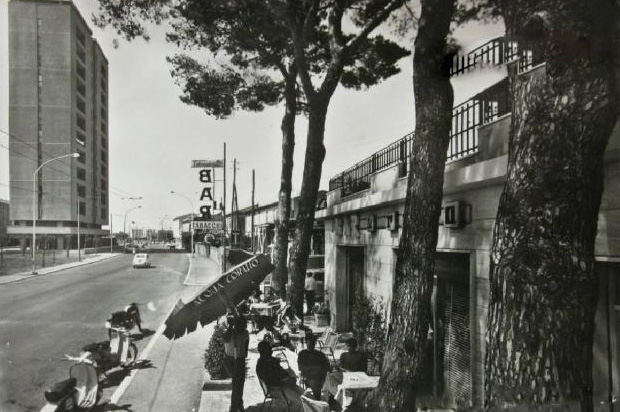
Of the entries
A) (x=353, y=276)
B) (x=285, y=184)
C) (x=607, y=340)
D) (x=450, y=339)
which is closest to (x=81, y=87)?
(x=285, y=184)

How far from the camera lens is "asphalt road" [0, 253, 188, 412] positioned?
951 cm

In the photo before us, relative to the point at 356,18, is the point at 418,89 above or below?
below

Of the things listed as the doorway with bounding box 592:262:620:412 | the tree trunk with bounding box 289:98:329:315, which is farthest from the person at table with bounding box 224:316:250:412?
the tree trunk with bounding box 289:98:329:315

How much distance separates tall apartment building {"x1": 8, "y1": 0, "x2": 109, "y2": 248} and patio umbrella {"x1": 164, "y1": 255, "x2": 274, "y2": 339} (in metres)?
57.3

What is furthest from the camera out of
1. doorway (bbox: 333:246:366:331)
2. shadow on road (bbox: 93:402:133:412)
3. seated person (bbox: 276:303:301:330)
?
doorway (bbox: 333:246:366:331)

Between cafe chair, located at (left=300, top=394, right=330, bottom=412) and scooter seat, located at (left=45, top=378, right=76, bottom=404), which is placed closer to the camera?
cafe chair, located at (left=300, top=394, right=330, bottom=412)

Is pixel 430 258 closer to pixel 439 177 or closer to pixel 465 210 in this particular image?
pixel 439 177

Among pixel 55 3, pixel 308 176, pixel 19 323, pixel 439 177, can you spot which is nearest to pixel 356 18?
pixel 308 176

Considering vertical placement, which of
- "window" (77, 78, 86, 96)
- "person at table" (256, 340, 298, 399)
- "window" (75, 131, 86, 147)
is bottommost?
"person at table" (256, 340, 298, 399)

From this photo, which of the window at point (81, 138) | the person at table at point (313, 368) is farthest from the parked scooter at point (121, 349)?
the window at point (81, 138)

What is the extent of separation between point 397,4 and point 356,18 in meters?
2.40

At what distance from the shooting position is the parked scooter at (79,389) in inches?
270

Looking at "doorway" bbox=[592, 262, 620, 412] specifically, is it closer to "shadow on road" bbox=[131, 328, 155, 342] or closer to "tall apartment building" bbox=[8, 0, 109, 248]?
"shadow on road" bbox=[131, 328, 155, 342]

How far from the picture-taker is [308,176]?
12508mm
